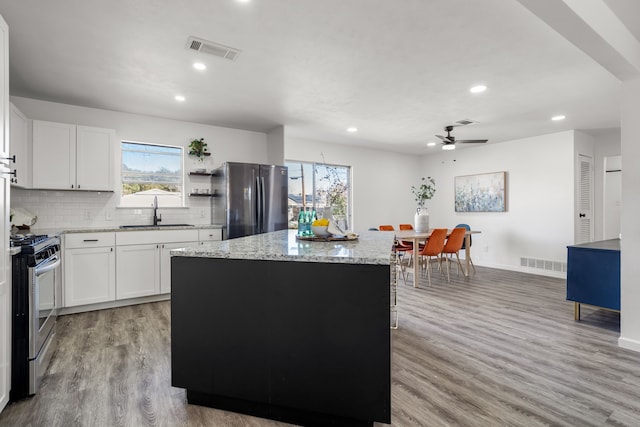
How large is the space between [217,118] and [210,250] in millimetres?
3343

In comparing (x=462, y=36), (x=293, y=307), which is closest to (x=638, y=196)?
(x=462, y=36)

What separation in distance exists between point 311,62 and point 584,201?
5.58 m

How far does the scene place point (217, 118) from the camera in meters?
4.72

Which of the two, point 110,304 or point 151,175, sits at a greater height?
point 151,175

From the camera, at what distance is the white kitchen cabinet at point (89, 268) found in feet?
11.9

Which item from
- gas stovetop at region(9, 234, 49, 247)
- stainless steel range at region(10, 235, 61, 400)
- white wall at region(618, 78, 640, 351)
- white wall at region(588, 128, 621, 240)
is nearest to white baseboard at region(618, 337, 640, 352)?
white wall at region(618, 78, 640, 351)

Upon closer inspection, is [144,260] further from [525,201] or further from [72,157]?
[525,201]

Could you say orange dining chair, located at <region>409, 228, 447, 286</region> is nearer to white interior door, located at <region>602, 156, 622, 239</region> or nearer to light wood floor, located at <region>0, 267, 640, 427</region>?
light wood floor, located at <region>0, 267, 640, 427</region>

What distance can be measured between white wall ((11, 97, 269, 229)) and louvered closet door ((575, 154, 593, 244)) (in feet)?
17.6

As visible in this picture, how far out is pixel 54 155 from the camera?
3.74m

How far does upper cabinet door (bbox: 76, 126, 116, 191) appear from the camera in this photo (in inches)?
154

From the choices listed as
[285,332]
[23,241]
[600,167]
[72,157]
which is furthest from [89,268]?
[600,167]

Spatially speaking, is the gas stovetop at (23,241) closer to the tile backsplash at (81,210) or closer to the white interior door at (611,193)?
the tile backsplash at (81,210)

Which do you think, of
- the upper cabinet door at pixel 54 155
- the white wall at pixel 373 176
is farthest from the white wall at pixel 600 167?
the upper cabinet door at pixel 54 155
